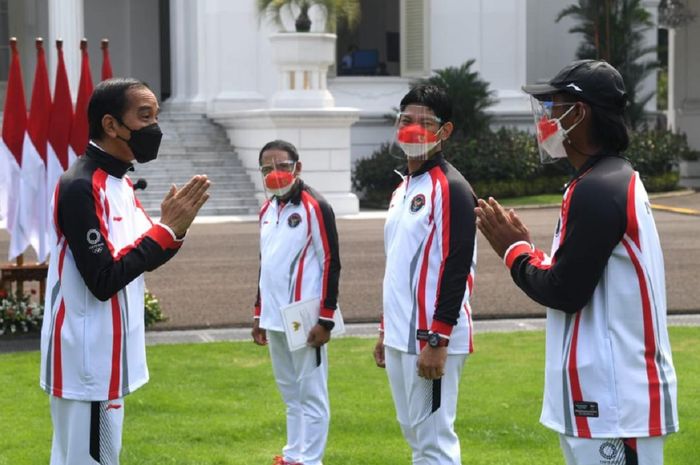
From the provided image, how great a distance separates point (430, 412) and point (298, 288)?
1702mm

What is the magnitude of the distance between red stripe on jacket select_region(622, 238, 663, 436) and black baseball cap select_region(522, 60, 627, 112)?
1.50ft

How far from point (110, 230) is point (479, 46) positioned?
2744 cm

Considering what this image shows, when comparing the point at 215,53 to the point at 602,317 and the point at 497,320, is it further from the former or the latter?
the point at 602,317

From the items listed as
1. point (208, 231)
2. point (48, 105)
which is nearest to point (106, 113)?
point (48, 105)

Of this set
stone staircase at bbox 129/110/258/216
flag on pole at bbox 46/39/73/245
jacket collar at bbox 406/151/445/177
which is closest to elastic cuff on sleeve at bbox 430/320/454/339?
jacket collar at bbox 406/151/445/177

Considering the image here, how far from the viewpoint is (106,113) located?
4.99m

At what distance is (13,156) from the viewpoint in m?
12.0

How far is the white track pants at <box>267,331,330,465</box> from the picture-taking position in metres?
7.05

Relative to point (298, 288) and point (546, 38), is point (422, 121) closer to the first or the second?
point (298, 288)

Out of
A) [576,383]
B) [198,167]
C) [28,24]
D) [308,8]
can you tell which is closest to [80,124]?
[576,383]

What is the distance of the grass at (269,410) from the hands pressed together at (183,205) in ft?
9.92

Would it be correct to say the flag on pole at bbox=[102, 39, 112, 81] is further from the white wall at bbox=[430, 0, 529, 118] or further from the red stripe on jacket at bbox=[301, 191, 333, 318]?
the white wall at bbox=[430, 0, 529, 118]

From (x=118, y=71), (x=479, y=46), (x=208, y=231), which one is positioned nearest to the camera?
(x=208, y=231)

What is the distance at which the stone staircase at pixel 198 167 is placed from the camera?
997 inches
